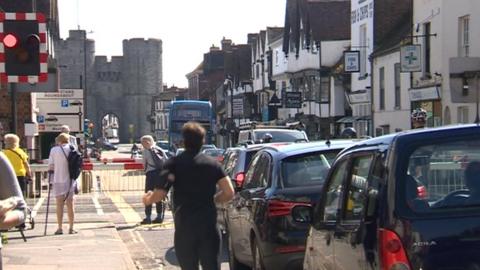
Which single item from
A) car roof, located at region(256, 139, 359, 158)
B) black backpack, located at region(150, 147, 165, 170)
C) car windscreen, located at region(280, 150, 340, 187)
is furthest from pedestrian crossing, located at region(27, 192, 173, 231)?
car windscreen, located at region(280, 150, 340, 187)

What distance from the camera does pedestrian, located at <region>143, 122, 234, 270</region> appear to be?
7777 mm

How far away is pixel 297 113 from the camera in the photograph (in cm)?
5259

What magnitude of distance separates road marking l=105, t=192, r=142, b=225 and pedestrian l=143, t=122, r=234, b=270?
10.4 m

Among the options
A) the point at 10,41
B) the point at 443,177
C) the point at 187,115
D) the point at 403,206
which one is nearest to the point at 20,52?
the point at 10,41

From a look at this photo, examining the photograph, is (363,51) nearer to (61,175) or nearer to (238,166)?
(61,175)

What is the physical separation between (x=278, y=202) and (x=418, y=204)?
397 cm

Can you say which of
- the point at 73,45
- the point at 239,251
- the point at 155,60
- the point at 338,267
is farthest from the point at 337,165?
the point at 155,60

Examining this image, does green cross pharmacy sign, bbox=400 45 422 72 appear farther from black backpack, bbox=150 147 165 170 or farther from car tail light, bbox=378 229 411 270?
car tail light, bbox=378 229 411 270

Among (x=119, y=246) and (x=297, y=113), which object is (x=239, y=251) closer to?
(x=119, y=246)

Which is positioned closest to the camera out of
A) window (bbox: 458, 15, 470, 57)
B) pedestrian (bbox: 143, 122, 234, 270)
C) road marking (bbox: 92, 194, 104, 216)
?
pedestrian (bbox: 143, 122, 234, 270)

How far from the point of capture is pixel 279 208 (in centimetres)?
879

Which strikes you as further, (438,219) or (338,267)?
(338,267)

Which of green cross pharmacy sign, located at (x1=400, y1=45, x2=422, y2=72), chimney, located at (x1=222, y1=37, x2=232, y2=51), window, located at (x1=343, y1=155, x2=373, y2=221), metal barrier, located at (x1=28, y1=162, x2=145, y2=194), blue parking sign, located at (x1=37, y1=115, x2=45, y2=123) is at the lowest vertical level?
metal barrier, located at (x1=28, y1=162, x2=145, y2=194)

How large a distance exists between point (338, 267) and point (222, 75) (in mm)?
88473
